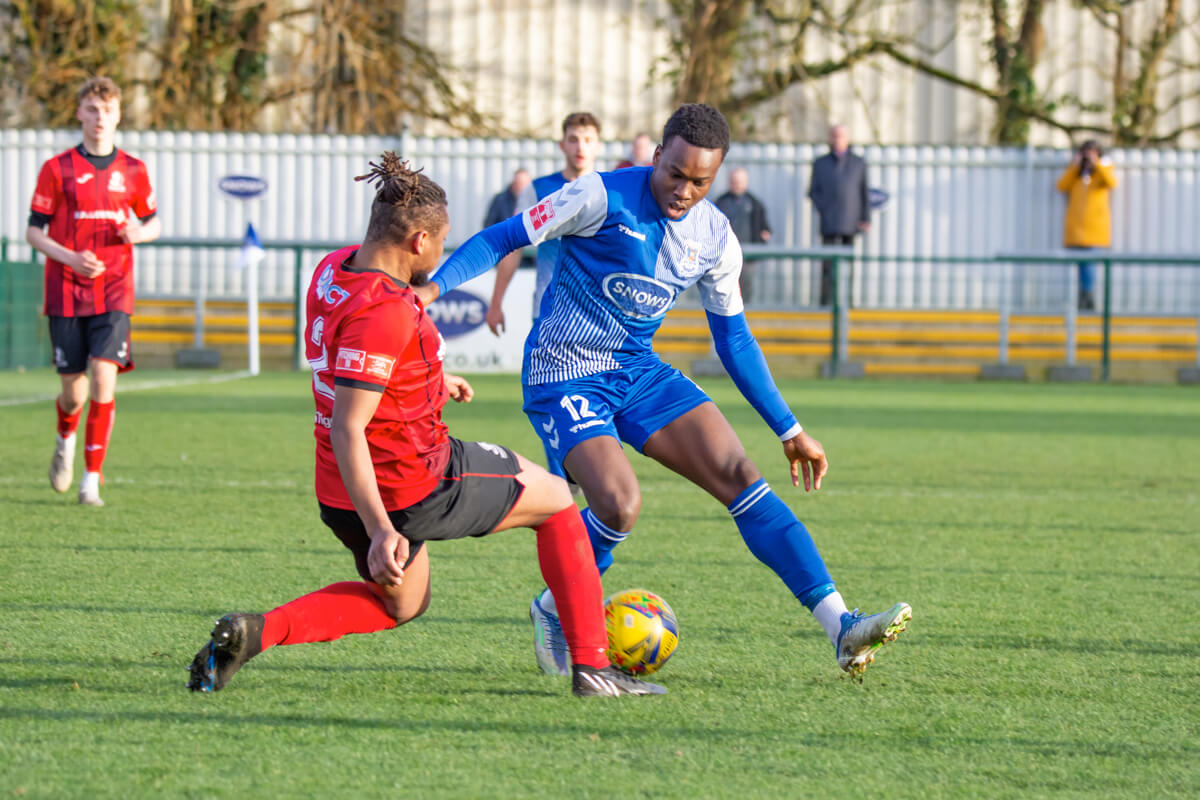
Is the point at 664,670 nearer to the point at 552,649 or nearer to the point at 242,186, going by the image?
the point at 552,649

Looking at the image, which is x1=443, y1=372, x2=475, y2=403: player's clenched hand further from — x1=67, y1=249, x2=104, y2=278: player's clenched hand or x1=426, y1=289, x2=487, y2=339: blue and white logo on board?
x1=426, y1=289, x2=487, y2=339: blue and white logo on board

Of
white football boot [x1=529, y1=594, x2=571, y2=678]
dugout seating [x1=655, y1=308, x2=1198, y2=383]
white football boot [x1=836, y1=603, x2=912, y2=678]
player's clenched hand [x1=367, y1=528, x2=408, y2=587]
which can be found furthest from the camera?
dugout seating [x1=655, y1=308, x2=1198, y2=383]

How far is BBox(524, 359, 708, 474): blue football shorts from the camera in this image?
4.43m

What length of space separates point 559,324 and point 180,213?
50.8ft

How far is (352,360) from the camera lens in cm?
339

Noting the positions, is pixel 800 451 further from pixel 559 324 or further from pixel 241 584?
pixel 241 584

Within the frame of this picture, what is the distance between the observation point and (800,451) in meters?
4.51

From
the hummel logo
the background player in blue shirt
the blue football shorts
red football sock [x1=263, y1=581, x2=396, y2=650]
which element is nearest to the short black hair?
the blue football shorts

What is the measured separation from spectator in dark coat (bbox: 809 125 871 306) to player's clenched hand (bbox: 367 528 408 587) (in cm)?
1411

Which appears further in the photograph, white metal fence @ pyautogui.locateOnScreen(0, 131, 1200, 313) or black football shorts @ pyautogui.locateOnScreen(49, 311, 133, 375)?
white metal fence @ pyautogui.locateOnScreen(0, 131, 1200, 313)

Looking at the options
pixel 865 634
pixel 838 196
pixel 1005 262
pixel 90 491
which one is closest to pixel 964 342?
pixel 1005 262

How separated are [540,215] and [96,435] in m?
3.65

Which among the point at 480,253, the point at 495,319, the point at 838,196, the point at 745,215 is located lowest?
the point at 495,319

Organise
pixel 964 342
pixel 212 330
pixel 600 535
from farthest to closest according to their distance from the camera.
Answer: pixel 964 342, pixel 212 330, pixel 600 535
